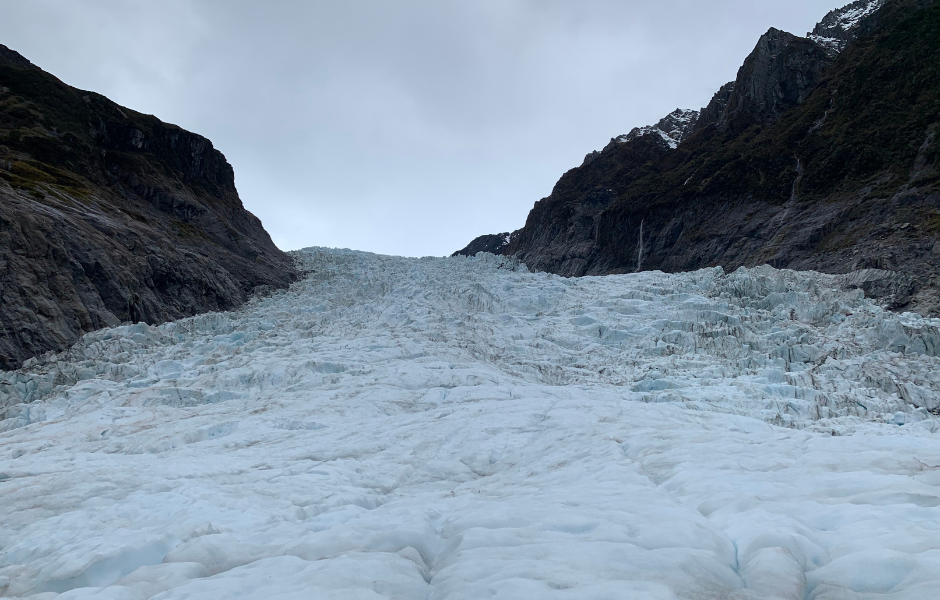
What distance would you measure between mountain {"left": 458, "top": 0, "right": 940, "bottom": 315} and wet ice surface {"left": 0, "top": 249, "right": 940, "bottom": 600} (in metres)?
11.1

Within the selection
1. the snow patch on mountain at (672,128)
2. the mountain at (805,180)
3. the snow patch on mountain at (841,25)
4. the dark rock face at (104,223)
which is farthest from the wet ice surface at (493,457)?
the snow patch on mountain at (672,128)

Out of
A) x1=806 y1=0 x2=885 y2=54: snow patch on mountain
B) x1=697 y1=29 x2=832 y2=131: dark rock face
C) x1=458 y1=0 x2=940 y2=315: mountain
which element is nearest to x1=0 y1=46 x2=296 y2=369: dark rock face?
x1=458 y1=0 x2=940 y2=315: mountain

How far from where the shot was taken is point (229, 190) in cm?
5825

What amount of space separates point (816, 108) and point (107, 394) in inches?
2750

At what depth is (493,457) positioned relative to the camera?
458 inches

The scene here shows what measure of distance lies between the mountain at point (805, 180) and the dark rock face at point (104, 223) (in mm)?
37820

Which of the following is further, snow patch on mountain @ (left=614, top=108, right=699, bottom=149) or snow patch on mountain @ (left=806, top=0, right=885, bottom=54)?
snow patch on mountain @ (left=614, top=108, right=699, bottom=149)

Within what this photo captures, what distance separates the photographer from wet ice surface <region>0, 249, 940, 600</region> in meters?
5.54

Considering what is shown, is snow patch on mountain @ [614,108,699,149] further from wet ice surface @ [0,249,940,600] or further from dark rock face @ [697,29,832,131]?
wet ice surface @ [0,249,940,600]

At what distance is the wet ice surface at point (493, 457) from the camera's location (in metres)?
5.54

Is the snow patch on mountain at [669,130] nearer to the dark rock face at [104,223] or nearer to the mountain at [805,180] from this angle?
the mountain at [805,180]

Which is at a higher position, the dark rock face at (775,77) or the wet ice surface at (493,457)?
the dark rock face at (775,77)

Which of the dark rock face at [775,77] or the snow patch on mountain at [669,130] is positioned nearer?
the dark rock face at [775,77]

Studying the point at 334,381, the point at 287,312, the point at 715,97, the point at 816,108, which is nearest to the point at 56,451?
the point at 334,381
